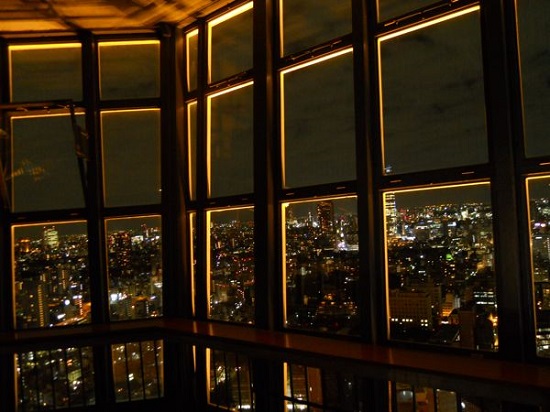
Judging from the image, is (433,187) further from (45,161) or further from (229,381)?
(45,161)

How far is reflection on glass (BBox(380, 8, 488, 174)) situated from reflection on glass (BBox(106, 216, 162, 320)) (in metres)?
2.67

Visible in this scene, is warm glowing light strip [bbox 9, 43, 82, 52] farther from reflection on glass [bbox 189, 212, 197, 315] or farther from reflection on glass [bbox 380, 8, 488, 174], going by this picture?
reflection on glass [bbox 380, 8, 488, 174]

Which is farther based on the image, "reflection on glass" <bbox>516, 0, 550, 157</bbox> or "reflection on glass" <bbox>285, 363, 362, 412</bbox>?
"reflection on glass" <bbox>285, 363, 362, 412</bbox>

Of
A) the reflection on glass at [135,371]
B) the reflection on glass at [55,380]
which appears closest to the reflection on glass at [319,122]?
the reflection on glass at [135,371]

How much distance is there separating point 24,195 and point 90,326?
4.98 feet

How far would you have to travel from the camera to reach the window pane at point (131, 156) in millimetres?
4887

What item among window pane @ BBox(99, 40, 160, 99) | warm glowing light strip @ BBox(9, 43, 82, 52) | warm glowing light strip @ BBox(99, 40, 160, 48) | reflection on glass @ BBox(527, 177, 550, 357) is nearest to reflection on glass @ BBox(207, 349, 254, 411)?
reflection on glass @ BBox(527, 177, 550, 357)

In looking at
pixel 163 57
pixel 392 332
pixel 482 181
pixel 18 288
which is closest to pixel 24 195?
pixel 18 288

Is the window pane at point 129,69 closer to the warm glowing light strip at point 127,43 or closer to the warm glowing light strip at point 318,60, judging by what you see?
the warm glowing light strip at point 127,43

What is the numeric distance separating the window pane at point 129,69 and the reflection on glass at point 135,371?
8.36 feet

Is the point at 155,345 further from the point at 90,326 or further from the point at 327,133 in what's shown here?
the point at 327,133

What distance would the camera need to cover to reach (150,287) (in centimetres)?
488

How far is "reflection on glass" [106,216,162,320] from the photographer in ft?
15.9

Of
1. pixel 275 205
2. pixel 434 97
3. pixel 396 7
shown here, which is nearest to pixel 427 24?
pixel 396 7
